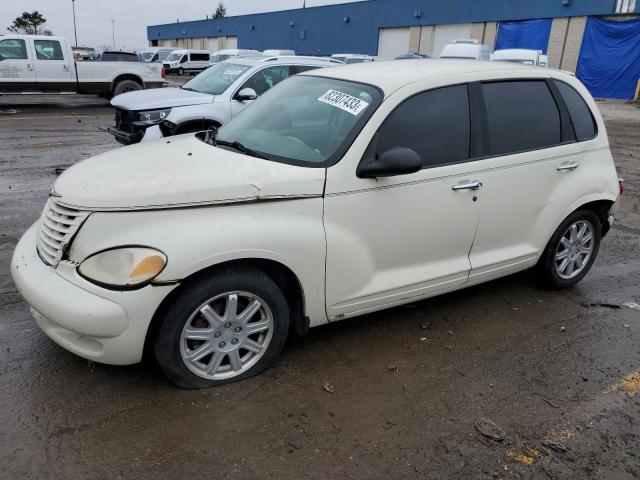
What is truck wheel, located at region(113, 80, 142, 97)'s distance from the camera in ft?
57.6

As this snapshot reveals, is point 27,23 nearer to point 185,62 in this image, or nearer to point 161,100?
point 185,62

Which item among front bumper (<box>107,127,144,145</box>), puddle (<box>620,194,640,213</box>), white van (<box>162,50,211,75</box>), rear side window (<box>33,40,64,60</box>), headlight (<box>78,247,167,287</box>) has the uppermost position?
rear side window (<box>33,40,64,60</box>)

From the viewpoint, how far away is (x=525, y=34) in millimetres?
32219

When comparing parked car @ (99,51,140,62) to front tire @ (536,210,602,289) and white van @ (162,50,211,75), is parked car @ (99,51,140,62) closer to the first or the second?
white van @ (162,50,211,75)

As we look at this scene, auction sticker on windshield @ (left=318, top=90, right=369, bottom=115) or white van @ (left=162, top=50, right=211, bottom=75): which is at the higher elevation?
auction sticker on windshield @ (left=318, top=90, right=369, bottom=115)

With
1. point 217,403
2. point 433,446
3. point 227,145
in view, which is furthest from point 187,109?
point 433,446

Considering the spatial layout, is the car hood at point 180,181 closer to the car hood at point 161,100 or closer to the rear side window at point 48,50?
the car hood at point 161,100

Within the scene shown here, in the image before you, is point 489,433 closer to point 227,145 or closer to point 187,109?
point 227,145

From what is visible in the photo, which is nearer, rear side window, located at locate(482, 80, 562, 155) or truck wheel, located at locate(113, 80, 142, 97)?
rear side window, located at locate(482, 80, 562, 155)

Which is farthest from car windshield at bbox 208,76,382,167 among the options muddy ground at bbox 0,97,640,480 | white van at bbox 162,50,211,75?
white van at bbox 162,50,211,75

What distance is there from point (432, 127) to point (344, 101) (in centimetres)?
62

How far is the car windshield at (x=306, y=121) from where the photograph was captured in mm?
3486

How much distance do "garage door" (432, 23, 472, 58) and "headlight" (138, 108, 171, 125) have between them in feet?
103

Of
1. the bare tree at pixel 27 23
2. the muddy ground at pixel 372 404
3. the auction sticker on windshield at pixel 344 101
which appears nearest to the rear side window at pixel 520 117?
the auction sticker on windshield at pixel 344 101
